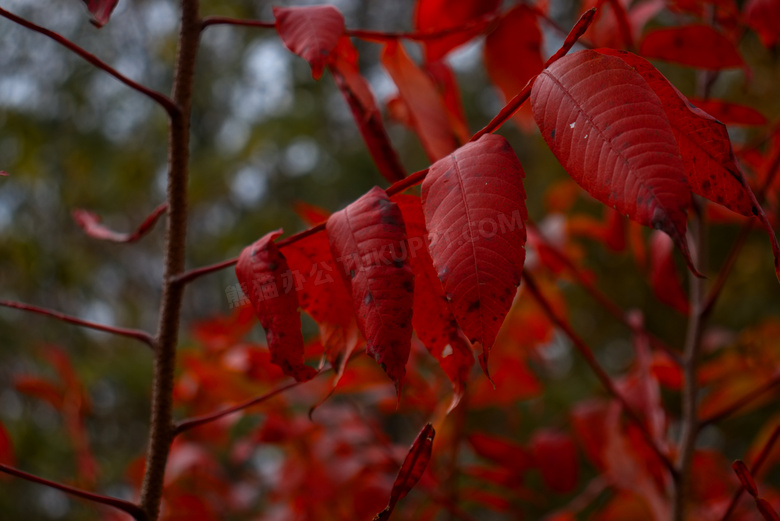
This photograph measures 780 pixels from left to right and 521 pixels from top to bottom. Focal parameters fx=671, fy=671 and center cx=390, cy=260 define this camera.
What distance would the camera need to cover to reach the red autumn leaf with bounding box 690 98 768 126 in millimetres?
685

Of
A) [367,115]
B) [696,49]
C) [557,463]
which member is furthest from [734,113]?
[557,463]

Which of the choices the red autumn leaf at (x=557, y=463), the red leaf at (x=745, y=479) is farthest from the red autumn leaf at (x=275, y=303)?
the red autumn leaf at (x=557, y=463)

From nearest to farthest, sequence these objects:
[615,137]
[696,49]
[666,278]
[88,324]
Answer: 1. [615,137]
2. [88,324]
3. [696,49]
4. [666,278]

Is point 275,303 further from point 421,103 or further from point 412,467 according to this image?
point 421,103

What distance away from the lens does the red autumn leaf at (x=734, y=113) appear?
685 millimetres

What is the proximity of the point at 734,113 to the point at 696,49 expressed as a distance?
0.08 m

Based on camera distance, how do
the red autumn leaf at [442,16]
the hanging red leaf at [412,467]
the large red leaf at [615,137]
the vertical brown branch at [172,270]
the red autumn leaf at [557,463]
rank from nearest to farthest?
the large red leaf at [615,137] → the hanging red leaf at [412,467] → the vertical brown branch at [172,270] → the red autumn leaf at [442,16] → the red autumn leaf at [557,463]

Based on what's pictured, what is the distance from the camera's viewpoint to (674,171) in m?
0.31

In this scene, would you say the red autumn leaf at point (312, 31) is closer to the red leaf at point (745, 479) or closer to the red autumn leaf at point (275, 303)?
the red autumn leaf at point (275, 303)

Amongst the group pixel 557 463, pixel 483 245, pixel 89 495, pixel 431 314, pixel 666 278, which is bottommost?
pixel 557 463

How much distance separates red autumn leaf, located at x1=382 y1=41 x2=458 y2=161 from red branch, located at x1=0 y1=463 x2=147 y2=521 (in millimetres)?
391

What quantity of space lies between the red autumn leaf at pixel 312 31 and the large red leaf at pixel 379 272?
0.51ft

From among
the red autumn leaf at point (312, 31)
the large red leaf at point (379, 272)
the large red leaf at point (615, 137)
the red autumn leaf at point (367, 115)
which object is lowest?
the red autumn leaf at point (367, 115)

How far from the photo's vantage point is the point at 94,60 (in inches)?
20.7
